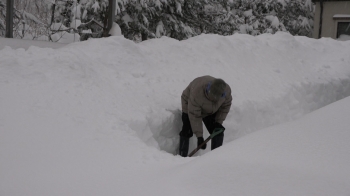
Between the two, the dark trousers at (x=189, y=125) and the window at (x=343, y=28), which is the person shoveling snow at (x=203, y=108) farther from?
the window at (x=343, y=28)

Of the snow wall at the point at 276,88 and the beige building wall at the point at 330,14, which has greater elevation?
the beige building wall at the point at 330,14

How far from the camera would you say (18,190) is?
8.52 ft

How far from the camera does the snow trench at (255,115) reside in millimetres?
4808

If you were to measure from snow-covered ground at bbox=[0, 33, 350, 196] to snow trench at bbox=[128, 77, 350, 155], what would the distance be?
0.07 feet

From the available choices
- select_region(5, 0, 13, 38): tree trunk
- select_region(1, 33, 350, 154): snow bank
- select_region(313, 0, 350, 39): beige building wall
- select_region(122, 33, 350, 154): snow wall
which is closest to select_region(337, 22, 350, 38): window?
select_region(313, 0, 350, 39): beige building wall

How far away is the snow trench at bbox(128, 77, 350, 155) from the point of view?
481 centimetres

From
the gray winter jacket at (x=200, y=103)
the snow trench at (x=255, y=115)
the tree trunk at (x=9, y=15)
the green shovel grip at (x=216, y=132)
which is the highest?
the tree trunk at (x=9, y=15)

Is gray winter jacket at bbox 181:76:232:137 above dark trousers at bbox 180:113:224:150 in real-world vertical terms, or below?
above

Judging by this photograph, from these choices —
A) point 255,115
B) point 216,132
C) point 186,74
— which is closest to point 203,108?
point 216,132

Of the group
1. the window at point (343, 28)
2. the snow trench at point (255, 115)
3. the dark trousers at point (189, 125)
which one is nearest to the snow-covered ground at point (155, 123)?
the snow trench at point (255, 115)

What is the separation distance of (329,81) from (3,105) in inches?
270

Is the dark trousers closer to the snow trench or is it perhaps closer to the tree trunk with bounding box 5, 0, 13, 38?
the snow trench

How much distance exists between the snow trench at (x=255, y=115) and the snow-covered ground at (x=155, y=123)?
0.07 ft

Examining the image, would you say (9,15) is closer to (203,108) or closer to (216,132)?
(203,108)
